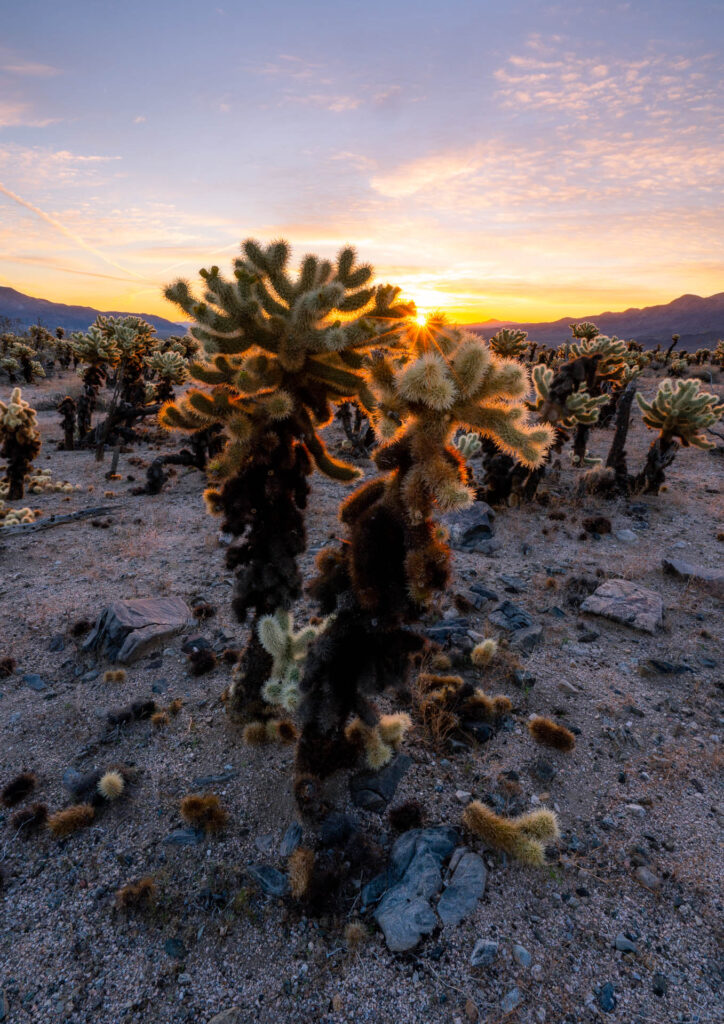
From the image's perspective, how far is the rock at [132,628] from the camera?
696 cm

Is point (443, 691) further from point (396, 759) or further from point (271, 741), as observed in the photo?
point (271, 741)

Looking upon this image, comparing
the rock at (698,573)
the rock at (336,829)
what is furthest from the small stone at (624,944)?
the rock at (698,573)

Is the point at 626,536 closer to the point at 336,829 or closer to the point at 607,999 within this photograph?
the point at 607,999

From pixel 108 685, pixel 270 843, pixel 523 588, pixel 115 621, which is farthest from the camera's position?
pixel 523 588

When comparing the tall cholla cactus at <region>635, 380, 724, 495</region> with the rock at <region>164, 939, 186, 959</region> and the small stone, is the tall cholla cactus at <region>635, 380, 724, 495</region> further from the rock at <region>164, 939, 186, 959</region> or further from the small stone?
the rock at <region>164, 939, 186, 959</region>

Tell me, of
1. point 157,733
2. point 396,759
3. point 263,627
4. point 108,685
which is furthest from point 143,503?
point 396,759

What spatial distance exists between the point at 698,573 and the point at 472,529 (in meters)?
4.31

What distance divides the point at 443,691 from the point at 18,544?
996 centimetres

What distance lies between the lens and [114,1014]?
3297 millimetres

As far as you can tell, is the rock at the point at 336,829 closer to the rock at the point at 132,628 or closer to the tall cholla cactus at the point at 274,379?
the tall cholla cactus at the point at 274,379

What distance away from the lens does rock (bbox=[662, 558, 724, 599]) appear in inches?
336

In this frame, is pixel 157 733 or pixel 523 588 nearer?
pixel 157 733

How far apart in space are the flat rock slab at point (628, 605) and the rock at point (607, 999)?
5.04 meters

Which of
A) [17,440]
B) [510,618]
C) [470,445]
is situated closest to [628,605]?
[510,618]
